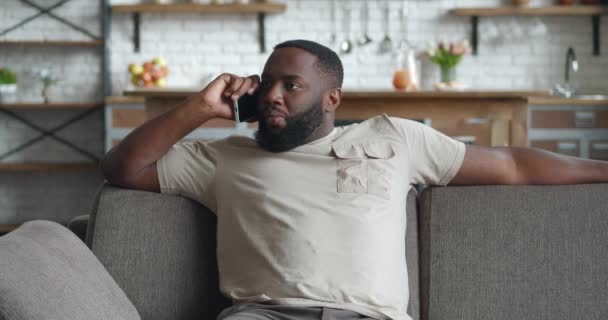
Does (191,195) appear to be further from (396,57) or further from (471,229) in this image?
(396,57)

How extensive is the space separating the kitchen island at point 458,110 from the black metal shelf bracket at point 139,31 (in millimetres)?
1692

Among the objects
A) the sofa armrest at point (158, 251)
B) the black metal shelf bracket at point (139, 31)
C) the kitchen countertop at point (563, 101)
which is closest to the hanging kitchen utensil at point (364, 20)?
the black metal shelf bracket at point (139, 31)

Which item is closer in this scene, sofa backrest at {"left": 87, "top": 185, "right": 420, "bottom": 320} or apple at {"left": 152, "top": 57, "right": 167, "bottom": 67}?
sofa backrest at {"left": 87, "top": 185, "right": 420, "bottom": 320}

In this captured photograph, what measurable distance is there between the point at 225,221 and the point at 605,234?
948 mm

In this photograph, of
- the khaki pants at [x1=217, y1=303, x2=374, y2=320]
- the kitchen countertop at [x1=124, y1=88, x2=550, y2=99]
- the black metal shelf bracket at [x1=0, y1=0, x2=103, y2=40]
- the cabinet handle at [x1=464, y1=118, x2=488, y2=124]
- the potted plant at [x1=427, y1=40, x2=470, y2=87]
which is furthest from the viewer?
the black metal shelf bracket at [x1=0, y1=0, x2=103, y2=40]

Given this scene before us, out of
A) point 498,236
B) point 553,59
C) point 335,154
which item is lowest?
point 498,236

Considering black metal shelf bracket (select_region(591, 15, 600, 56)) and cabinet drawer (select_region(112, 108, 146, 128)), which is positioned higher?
black metal shelf bracket (select_region(591, 15, 600, 56))

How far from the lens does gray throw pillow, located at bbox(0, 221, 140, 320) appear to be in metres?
1.29

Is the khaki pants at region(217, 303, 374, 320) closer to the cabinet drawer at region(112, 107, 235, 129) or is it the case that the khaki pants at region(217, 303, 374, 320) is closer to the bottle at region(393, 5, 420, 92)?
the bottle at region(393, 5, 420, 92)

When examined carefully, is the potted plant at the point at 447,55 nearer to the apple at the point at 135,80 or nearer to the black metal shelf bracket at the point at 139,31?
the black metal shelf bracket at the point at 139,31

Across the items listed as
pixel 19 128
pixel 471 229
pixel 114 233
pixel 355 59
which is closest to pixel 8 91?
pixel 19 128

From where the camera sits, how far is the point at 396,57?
18.8 ft

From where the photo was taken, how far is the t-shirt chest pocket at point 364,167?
1.78 m

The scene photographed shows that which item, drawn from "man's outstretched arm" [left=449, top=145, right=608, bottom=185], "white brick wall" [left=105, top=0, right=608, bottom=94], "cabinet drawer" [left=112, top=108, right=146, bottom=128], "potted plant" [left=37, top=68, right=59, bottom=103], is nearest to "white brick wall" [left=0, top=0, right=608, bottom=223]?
"white brick wall" [left=105, top=0, right=608, bottom=94]
